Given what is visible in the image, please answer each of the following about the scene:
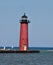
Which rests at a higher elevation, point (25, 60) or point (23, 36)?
point (23, 36)

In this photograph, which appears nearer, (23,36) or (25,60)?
(25,60)

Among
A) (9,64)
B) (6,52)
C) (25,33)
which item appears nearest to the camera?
(9,64)

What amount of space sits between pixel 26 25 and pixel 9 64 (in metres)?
35.1

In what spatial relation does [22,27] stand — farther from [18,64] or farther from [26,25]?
[18,64]

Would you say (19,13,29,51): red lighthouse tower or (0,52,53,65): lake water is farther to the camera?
(19,13,29,51): red lighthouse tower

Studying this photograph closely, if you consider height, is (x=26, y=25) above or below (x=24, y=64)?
above

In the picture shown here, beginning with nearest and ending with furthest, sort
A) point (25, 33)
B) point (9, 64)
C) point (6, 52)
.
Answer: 1. point (9, 64)
2. point (25, 33)
3. point (6, 52)

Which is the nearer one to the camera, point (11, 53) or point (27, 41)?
point (27, 41)

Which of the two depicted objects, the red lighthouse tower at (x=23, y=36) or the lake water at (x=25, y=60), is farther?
the red lighthouse tower at (x=23, y=36)

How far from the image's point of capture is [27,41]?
9894 cm

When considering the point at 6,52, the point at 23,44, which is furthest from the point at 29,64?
the point at 6,52

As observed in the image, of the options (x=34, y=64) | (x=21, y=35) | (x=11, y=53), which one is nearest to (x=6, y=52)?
(x=11, y=53)

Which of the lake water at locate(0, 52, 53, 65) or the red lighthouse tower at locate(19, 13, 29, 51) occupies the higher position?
the red lighthouse tower at locate(19, 13, 29, 51)

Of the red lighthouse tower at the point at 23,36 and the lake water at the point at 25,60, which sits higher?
the red lighthouse tower at the point at 23,36
